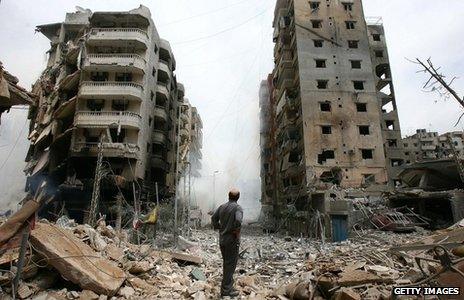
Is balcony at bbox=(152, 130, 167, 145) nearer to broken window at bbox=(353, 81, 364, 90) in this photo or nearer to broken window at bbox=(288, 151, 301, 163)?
broken window at bbox=(288, 151, 301, 163)

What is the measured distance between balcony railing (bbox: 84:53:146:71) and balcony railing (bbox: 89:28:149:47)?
173 cm

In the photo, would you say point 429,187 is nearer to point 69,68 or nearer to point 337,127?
point 337,127

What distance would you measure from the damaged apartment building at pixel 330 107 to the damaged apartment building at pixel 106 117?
48.8ft

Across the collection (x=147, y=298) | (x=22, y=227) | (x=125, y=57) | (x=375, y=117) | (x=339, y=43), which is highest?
(x=339, y=43)

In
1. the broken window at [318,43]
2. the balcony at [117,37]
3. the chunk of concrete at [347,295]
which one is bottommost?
the chunk of concrete at [347,295]

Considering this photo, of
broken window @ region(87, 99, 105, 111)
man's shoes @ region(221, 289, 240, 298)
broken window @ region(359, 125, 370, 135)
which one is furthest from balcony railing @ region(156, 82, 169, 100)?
man's shoes @ region(221, 289, 240, 298)

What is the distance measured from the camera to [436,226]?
21016 millimetres

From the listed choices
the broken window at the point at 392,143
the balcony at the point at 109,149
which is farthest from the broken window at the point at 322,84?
the balcony at the point at 109,149

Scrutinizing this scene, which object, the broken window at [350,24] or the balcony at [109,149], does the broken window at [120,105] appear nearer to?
the balcony at [109,149]

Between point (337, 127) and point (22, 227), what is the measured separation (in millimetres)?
33859

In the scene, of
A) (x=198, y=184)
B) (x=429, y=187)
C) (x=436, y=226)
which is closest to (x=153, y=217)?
(x=436, y=226)

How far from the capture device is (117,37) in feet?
103

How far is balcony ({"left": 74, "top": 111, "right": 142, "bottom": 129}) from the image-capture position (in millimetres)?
28875

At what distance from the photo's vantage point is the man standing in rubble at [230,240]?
19.1 ft
